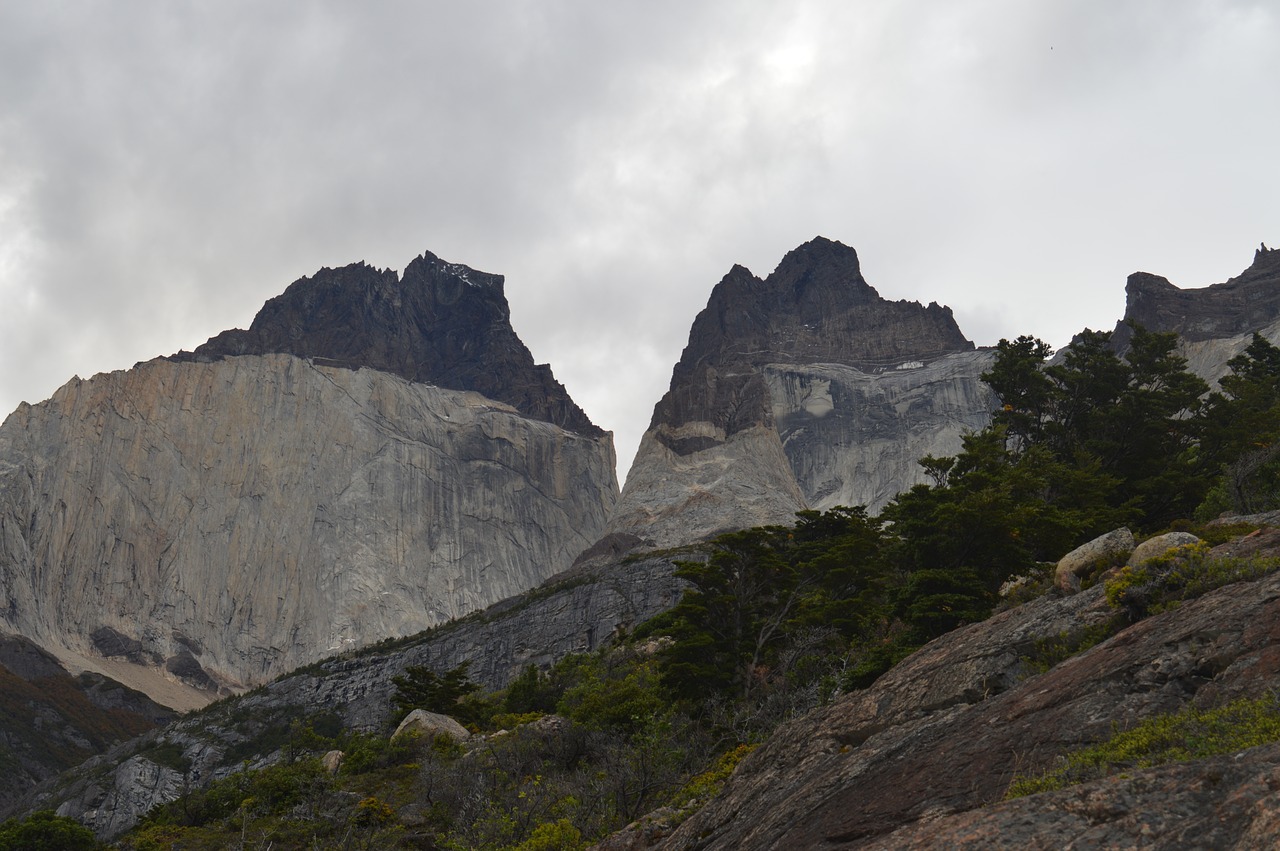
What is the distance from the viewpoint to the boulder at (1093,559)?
742 inches

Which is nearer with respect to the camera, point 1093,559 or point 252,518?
point 1093,559

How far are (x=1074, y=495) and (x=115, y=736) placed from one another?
4595 inches

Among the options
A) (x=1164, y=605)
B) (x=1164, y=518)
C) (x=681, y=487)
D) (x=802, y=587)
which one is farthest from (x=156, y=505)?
(x=1164, y=605)

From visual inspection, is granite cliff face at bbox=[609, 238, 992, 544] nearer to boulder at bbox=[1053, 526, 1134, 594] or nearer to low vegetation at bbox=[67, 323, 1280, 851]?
low vegetation at bbox=[67, 323, 1280, 851]

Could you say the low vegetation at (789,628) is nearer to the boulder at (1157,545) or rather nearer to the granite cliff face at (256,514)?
the boulder at (1157,545)

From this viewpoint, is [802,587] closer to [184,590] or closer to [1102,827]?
[1102,827]

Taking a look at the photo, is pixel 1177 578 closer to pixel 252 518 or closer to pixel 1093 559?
pixel 1093 559

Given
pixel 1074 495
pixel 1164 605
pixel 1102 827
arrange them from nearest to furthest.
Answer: pixel 1102 827, pixel 1164 605, pixel 1074 495

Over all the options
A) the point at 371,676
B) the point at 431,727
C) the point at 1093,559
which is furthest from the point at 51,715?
the point at 1093,559

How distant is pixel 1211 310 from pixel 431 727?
13320cm

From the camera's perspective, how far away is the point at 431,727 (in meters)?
44.6

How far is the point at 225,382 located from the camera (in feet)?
586

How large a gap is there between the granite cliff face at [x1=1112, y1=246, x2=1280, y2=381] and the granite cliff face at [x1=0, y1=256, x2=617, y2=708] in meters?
102

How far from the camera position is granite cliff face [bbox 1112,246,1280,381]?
417 ft
